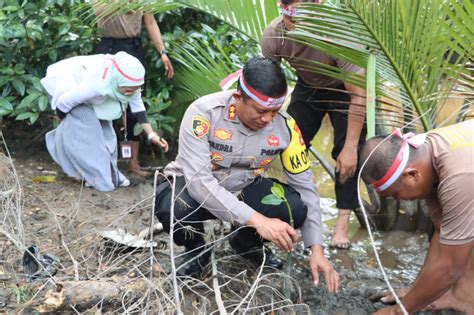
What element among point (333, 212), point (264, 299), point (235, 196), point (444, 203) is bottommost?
point (333, 212)

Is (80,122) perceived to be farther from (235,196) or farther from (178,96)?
(235,196)

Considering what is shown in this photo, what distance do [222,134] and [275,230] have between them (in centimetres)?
49

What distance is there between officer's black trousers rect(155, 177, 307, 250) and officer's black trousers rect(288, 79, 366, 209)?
0.74 metres

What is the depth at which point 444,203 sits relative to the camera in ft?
6.81

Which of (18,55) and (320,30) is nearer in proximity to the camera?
(320,30)

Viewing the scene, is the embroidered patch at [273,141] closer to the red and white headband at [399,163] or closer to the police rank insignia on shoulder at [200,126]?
the police rank insignia on shoulder at [200,126]

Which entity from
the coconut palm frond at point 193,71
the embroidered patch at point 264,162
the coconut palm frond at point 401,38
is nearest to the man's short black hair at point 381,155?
the coconut palm frond at point 401,38

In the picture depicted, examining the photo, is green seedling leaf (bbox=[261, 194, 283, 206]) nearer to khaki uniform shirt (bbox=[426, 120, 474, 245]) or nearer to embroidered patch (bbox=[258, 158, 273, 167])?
embroidered patch (bbox=[258, 158, 273, 167])

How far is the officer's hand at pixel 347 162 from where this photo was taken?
3.13 meters

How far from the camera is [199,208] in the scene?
2.73 m

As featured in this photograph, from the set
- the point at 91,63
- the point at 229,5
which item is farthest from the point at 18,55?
the point at 229,5

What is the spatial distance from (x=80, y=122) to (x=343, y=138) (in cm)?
173

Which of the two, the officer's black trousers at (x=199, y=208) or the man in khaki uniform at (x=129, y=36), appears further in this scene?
the man in khaki uniform at (x=129, y=36)

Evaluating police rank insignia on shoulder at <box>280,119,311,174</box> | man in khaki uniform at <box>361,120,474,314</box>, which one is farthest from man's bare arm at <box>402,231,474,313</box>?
police rank insignia on shoulder at <box>280,119,311,174</box>
